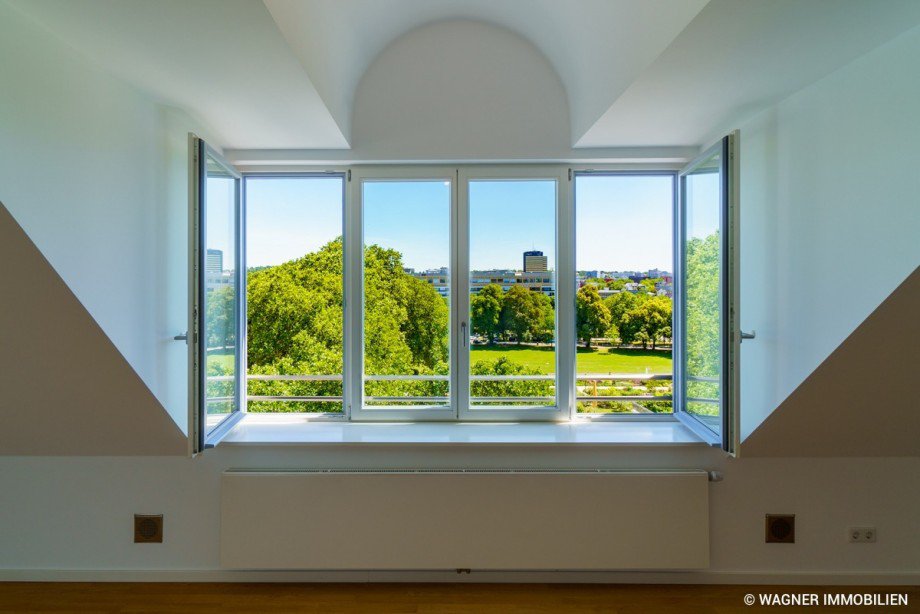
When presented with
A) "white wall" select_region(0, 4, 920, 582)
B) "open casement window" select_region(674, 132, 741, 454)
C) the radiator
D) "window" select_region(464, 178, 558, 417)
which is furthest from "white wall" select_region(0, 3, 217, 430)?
"open casement window" select_region(674, 132, 741, 454)

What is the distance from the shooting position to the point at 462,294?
263 cm

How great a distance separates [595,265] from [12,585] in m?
3.45

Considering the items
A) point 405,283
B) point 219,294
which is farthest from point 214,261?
point 405,283

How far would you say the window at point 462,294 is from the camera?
262cm

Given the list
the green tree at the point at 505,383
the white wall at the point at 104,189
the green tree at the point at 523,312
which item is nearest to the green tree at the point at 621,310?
the green tree at the point at 523,312

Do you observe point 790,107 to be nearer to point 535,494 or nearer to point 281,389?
point 535,494

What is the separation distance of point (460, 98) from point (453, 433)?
1.75 meters

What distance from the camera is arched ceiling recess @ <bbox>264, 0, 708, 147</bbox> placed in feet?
5.05

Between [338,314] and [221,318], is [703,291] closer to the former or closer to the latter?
[338,314]

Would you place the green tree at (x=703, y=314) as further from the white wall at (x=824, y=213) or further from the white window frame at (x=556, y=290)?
the white window frame at (x=556, y=290)

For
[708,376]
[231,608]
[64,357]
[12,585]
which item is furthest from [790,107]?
[12,585]

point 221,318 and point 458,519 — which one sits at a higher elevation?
point 221,318

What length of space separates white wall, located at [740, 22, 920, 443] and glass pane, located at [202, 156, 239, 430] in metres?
2.47

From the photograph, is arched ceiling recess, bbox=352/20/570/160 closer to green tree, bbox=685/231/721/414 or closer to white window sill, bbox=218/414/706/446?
green tree, bbox=685/231/721/414
